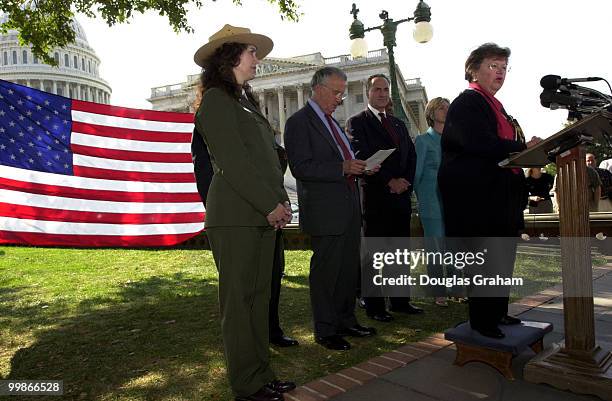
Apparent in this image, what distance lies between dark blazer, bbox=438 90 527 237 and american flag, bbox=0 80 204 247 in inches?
162

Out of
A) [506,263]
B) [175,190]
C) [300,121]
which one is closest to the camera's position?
[506,263]

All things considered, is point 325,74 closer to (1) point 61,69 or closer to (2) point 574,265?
(2) point 574,265

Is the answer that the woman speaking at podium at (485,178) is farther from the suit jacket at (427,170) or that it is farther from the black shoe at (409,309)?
the suit jacket at (427,170)

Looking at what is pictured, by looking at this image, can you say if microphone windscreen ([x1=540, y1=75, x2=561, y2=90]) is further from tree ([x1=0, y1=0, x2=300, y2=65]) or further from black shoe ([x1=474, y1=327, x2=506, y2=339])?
tree ([x1=0, y1=0, x2=300, y2=65])

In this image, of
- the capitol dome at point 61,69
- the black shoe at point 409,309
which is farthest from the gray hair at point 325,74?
the capitol dome at point 61,69

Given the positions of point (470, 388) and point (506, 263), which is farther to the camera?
point (506, 263)

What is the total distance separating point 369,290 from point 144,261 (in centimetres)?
559

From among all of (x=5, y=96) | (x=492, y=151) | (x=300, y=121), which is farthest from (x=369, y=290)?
(x=5, y=96)

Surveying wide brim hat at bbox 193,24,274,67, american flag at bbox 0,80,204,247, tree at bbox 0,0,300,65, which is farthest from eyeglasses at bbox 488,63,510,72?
tree at bbox 0,0,300,65

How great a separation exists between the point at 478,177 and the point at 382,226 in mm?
1507

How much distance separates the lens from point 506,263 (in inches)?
118

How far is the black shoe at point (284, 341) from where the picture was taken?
3.51 meters

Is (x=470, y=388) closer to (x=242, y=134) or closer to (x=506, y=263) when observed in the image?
(x=506, y=263)

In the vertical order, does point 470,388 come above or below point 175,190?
below
